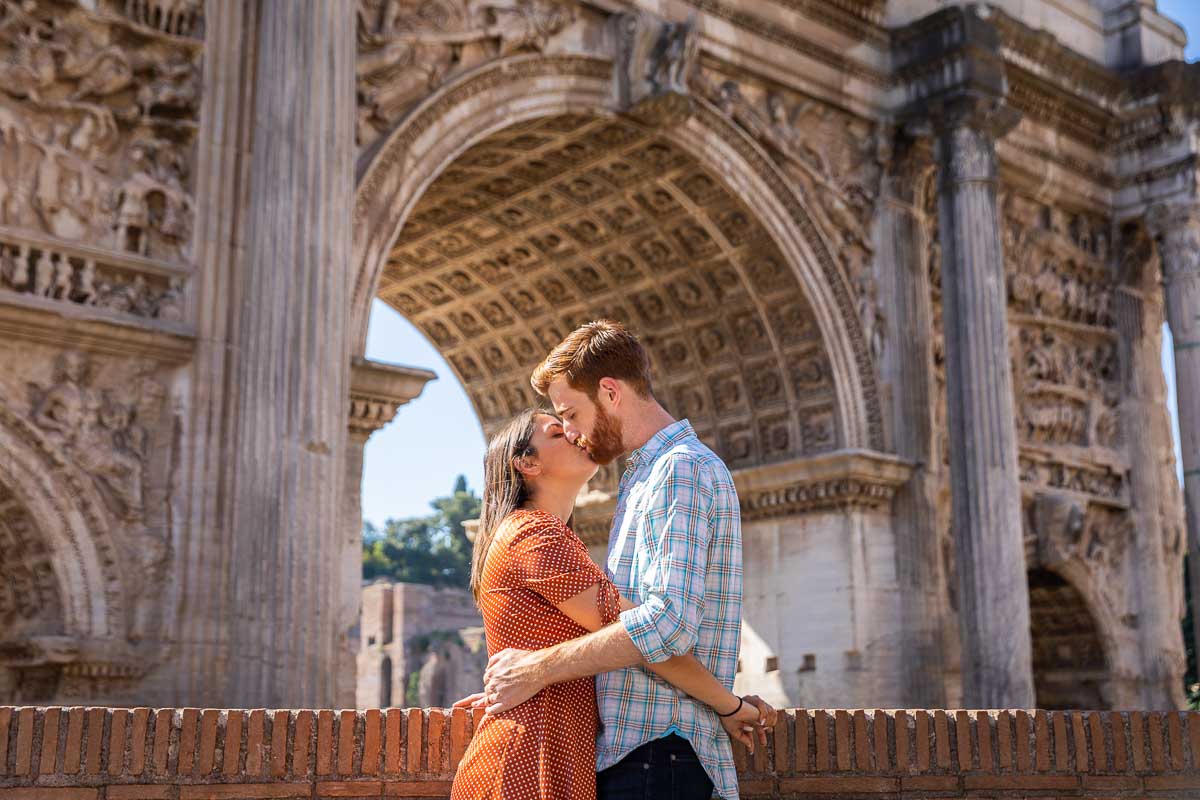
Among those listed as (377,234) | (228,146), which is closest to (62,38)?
(228,146)

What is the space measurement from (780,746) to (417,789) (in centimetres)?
134

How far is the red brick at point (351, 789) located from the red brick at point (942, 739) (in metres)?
2.12

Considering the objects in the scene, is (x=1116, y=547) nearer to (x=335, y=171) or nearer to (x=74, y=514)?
(x=335, y=171)

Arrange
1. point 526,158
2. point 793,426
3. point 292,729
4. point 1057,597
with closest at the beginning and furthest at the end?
point 292,729 → point 526,158 → point 793,426 → point 1057,597

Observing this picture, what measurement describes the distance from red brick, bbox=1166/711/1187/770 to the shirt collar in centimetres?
288

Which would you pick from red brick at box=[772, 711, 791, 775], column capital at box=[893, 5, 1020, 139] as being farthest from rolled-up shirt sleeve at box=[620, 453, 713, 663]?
column capital at box=[893, 5, 1020, 139]

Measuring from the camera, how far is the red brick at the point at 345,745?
512cm

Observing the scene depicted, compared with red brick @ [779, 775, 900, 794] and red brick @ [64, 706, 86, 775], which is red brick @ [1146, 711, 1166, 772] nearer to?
red brick @ [779, 775, 900, 794]

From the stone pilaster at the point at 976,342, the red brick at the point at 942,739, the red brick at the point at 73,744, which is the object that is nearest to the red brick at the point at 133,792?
the red brick at the point at 73,744

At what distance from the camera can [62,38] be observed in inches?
450

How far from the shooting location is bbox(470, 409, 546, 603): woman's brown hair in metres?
4.03

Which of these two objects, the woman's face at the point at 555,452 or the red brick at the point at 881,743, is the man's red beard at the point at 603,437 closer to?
the woman's face at the point at 555,452

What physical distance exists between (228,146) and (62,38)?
1.51 meters

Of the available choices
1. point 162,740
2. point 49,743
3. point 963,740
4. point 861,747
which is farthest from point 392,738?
point 963,740
